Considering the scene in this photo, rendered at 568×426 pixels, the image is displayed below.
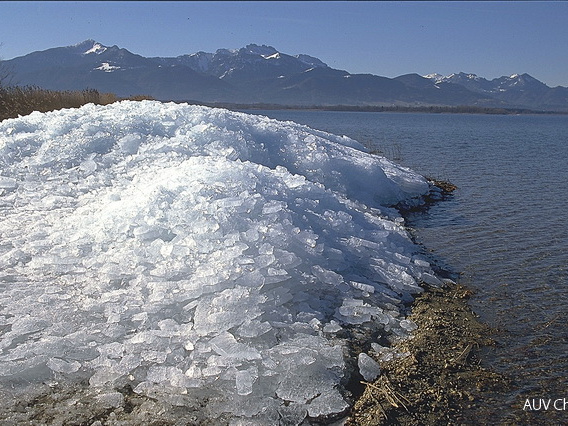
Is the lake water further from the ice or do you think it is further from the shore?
the ice

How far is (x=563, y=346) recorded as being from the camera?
18.4ft

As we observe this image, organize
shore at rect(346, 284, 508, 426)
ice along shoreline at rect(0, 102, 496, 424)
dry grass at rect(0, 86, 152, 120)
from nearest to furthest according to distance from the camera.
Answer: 1. shore at rect(346, 284, 508, 426)
2. ice along shoreline at rect(0, 102, 496, 424)
3. dry grass at rect(0, 86, 152, 120)

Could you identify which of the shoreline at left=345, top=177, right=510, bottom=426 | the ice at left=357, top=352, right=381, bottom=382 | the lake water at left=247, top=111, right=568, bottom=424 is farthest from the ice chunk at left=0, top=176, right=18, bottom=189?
the lake water at left=247, top=111, right=568, bottom=424

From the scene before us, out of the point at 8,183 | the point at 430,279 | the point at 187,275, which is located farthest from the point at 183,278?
the point at 8,183

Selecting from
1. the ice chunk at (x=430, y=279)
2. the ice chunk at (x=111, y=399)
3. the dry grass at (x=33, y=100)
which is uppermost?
the dry grass at (x=33, y=100)

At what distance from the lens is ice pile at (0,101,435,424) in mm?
4547

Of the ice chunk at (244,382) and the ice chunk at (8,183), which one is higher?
the ice chunk at (8,183)

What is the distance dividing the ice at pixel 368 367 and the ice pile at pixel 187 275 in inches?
0.6

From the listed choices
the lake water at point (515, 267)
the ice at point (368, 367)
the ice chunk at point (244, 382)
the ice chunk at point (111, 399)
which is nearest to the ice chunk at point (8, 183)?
the ice chunk at point (111, 399)

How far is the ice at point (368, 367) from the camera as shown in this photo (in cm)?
484

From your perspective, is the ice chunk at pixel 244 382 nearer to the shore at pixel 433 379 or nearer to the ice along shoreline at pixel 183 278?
the ice along shoreline at pixel 183 278

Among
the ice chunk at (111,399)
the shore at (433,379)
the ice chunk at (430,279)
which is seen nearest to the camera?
the ice chunk at (111,399)

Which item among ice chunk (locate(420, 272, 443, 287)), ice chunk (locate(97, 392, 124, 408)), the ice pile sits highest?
the ice pile

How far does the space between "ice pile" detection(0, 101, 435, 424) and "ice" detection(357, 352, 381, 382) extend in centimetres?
1
